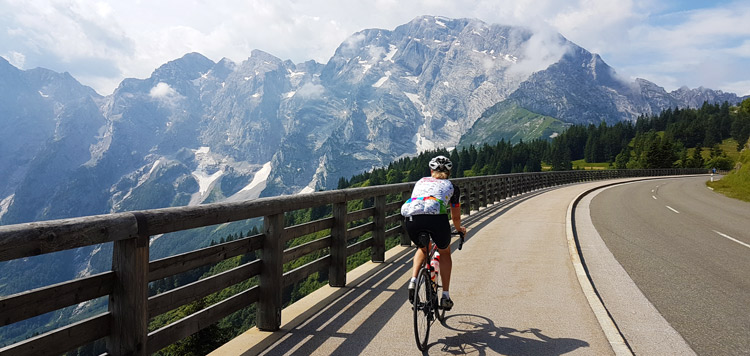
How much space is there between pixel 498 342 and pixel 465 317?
86 cm

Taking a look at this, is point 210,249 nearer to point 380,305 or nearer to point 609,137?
point 380,305

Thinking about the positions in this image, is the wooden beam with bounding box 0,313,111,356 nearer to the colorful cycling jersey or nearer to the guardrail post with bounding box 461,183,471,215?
the colorful cycling jersey

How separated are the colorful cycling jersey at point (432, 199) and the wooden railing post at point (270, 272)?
4.79ft

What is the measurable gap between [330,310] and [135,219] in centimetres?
337

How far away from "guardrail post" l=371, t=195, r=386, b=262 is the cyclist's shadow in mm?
3724

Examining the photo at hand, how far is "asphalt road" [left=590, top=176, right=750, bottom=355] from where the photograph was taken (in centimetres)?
523

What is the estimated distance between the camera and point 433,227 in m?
4.97

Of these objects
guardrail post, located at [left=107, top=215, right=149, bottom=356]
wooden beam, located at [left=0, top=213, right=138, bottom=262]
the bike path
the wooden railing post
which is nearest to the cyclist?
the bike path

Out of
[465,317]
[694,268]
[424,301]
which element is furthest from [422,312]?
[694,268]

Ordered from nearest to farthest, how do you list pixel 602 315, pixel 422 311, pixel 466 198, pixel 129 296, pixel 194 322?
pixel 129 296 < pixel 194 322 < pixel 422 311 < pixel 602 315 < pixel 466 198

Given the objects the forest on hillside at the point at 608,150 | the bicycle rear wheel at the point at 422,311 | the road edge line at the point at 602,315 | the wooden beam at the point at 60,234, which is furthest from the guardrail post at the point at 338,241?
the forest on hillside at the point at 608,150

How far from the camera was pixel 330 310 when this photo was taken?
6.07m

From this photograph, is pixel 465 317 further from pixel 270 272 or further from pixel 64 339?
pixel 64 339

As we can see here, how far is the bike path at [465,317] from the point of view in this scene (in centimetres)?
473
